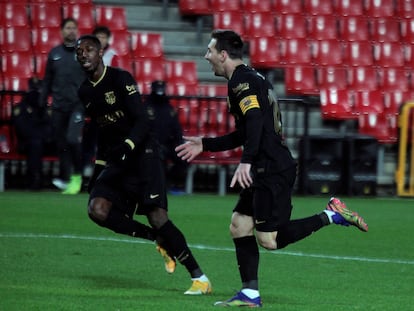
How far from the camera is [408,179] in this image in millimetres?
19156

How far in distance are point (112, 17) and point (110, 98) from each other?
12.0 m

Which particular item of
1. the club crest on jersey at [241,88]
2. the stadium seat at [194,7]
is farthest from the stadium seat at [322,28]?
the club crest on jersey at [241,88]

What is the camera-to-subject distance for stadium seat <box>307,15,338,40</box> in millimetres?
21719

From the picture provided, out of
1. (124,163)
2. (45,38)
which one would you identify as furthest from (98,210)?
(45,38)

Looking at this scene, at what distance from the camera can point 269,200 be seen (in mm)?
7855

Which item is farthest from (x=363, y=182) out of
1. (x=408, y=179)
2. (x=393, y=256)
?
(x=393, y=256)

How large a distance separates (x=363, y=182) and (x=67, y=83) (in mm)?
5088

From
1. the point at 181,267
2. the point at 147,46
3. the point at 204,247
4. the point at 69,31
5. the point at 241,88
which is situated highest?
the point at 69,31

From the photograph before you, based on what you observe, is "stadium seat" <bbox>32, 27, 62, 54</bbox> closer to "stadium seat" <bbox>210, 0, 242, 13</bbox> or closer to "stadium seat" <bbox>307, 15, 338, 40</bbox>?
"stadium seat" <bbox>210, 0, 242, 13</bbox>

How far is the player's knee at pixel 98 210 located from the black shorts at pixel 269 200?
55.4 inches

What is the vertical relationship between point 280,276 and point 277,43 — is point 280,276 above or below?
below

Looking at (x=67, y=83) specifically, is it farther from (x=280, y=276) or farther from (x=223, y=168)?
(x=280, y=276)

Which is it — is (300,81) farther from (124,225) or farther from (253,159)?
(253,159)

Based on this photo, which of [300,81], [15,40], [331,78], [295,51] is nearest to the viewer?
[15,40]
